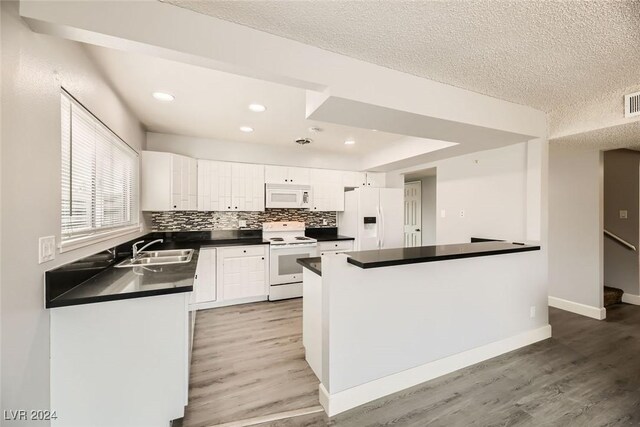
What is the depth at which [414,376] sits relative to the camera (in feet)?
6.65

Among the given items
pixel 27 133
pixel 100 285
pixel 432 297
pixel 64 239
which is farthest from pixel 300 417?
pixel 27 133

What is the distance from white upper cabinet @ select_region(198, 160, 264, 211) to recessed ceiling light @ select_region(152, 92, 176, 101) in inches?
54.0

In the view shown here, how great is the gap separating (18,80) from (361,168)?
14.1ft

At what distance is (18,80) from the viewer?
1.13 metres

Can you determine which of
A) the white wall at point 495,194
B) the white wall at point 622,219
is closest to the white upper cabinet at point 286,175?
the white wall at point 495,194

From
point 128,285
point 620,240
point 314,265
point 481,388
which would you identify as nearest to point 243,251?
point 314,265

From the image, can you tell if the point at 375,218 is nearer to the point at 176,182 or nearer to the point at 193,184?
the point at 193,184

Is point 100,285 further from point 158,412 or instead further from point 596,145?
point 596,145

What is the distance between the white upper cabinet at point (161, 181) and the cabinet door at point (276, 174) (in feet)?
3.99

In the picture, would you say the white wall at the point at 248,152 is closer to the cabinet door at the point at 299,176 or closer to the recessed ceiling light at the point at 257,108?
the cabinet door at the point at 299,176

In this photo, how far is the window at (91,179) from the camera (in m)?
1.59

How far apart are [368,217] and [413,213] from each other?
2362 millimetres

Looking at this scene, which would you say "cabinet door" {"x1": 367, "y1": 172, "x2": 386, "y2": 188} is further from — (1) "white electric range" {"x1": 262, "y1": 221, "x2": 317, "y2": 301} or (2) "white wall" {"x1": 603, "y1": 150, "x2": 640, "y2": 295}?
(2) "white wall" {"x1": 603, "y1": 150, "x2": 640, "y2": 295}
